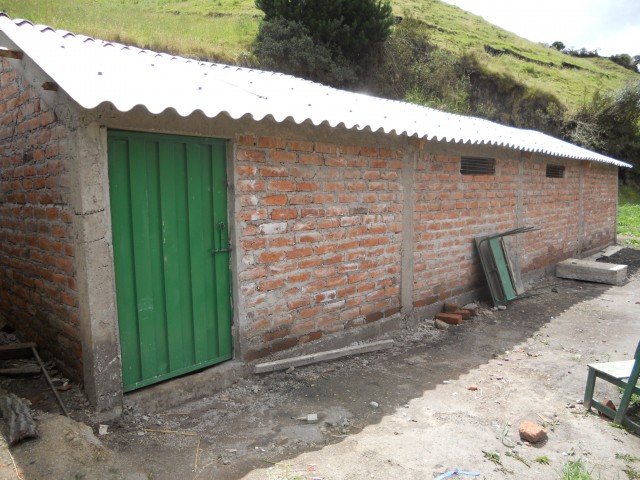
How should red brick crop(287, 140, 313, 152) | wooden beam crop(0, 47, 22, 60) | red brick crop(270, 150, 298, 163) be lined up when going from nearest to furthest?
wooden beam crop(0, 47, 22, 60)
red brick crop(270, 150, 298, 163)
red brick crop(287, 140, 313, 152)

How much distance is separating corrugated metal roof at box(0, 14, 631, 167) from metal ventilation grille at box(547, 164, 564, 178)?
15.3 feet

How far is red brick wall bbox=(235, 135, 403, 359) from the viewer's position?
3984 mm

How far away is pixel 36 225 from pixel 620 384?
4818 mm

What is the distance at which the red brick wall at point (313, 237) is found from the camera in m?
3.98

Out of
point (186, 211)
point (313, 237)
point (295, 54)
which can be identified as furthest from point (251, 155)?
point (295, 54)

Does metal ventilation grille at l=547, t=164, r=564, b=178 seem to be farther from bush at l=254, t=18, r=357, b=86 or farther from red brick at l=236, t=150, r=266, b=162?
bush at l=254, t=18, r=357, b=86

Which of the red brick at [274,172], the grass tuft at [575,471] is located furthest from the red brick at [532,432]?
the red brick at [274,172]

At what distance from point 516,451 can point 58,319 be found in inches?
138

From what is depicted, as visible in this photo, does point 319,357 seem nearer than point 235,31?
Yes

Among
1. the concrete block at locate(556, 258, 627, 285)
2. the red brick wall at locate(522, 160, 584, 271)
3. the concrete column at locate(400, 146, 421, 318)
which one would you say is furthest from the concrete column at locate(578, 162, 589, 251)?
the concrete column at locate(400, 146, 421, 318)

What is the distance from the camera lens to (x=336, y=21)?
1552cm

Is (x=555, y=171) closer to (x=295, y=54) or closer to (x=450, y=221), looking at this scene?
(x=450, y=221)

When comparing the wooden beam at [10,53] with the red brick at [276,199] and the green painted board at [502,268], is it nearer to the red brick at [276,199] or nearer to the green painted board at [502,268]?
the red brick at [276,199]

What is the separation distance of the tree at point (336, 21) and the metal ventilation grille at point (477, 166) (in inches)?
407
